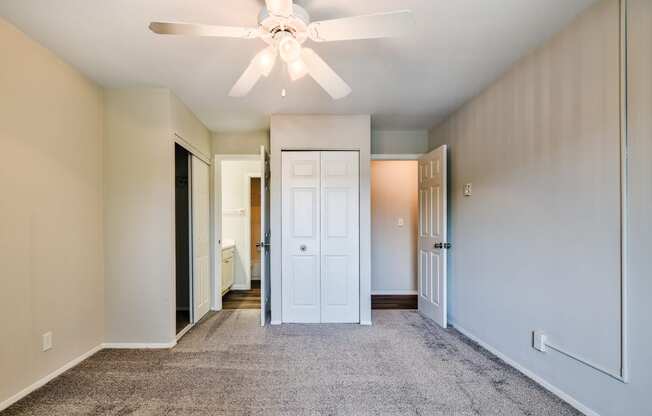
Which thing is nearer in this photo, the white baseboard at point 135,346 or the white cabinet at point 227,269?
the white baseboard at point 135,346

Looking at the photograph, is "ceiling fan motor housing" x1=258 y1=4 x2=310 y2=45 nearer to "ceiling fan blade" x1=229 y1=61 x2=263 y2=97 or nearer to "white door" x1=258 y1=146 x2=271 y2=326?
"ceiling fan blade" x1=229 y1=61 x2=263 y2=97

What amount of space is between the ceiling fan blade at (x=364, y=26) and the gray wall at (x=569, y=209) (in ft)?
4.09

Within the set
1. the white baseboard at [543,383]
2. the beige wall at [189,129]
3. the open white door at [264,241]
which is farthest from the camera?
the open white door at [264,241]

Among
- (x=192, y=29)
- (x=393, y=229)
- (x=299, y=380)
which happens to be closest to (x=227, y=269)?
(x=393, y=229)

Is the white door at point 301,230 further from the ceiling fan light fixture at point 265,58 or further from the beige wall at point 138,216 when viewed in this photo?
the ceiling fan light fixture at point 265,58

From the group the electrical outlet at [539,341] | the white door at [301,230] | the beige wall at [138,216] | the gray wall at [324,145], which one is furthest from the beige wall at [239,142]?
the electrical outlet at [539,341]

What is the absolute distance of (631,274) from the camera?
62.0 inches

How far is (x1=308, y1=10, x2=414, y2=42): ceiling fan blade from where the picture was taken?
133 centimetres

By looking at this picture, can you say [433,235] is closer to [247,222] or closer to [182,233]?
[247,222]

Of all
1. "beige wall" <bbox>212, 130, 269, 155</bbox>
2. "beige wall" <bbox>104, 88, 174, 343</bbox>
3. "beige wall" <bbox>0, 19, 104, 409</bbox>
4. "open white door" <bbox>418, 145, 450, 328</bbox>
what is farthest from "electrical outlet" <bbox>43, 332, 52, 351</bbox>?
"open white door" <bbox>418, 145, 450, 328</bbox>

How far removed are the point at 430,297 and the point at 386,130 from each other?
7.22ft

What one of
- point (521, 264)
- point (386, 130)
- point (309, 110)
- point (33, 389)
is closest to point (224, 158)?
point (309, 110)

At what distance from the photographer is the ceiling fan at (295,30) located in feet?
4.51

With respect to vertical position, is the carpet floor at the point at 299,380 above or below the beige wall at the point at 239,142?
below
